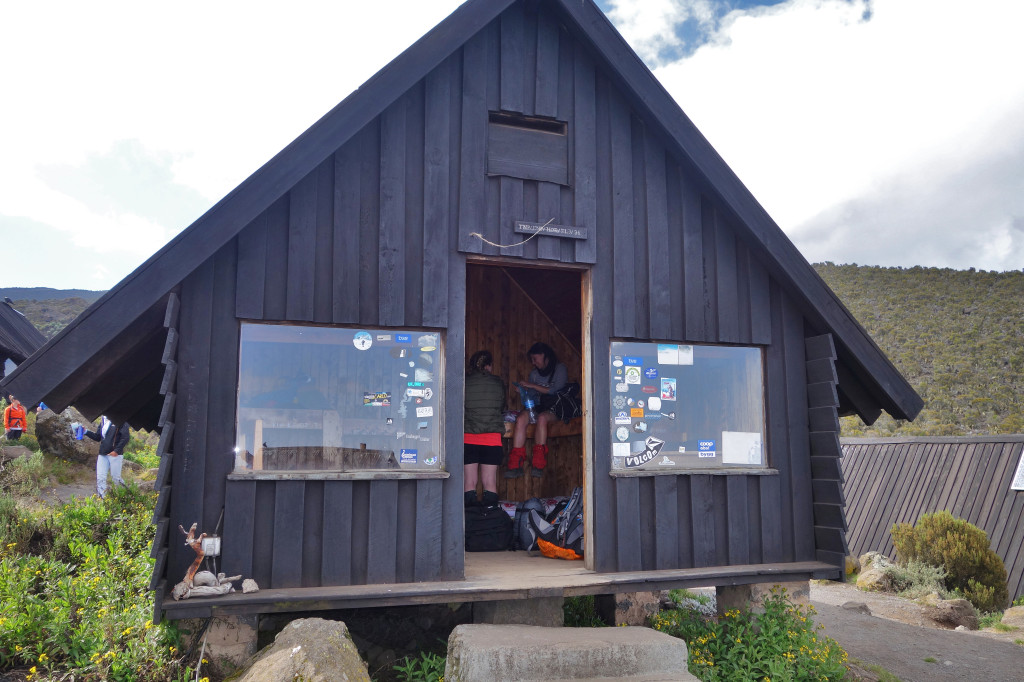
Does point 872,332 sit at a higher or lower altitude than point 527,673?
higher

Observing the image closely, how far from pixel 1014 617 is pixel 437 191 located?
11.3m

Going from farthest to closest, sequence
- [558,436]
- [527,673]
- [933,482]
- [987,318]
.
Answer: [987,318] < [933,482] < [558,436] < [527,673]

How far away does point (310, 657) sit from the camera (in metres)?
4.73

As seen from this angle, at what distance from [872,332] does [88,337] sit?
37.2 metres

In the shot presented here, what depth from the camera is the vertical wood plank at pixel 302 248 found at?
5.92m

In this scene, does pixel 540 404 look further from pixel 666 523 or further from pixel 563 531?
pixel 666 523

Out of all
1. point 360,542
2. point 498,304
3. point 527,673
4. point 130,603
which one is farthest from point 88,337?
point 498,304

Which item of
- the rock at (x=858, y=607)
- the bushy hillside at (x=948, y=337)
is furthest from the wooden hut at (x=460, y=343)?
the bushy hillside at (x=948, y=337)

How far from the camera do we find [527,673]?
205 inches

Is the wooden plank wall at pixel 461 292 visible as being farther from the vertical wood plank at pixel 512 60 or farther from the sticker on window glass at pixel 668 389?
the sticker on window glass at pixel 668 389

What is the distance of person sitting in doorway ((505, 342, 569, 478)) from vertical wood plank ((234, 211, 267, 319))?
415cm

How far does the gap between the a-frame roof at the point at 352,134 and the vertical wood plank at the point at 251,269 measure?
11.4 inches

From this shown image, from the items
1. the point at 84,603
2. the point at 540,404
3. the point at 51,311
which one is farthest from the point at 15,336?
the point at 51,311

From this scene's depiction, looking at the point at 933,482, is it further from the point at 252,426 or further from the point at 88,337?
the point at 88,337
